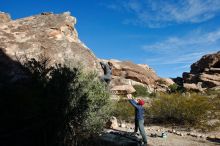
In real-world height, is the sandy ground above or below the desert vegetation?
below

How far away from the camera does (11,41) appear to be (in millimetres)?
14359

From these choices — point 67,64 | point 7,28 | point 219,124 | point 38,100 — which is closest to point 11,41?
point 7,28

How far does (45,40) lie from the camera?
14688 millimetres

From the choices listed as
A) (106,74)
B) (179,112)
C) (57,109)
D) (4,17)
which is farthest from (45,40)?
(179,112)

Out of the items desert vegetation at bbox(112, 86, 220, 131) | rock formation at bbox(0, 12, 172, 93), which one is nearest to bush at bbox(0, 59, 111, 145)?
rock formation at bbox(0, 12, 172, 93)

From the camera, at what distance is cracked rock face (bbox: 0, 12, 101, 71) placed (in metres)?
13.8

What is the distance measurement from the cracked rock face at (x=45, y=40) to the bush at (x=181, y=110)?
6107 mm

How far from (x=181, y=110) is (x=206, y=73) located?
36.5 m

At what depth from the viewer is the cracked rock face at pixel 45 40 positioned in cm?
1383

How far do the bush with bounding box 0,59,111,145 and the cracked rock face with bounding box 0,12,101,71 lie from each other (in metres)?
1.69

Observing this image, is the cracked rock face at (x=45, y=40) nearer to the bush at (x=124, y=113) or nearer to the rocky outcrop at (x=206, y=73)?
the bush at (x=124, y=113)

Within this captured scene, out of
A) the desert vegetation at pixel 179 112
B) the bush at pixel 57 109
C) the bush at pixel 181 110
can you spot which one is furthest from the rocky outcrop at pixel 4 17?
the bush at pixel 181 110

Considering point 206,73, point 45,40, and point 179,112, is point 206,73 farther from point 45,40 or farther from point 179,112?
point 45,40

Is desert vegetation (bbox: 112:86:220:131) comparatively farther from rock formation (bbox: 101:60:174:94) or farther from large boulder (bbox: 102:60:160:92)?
large boulder (bbox: 102:60:160:92)
